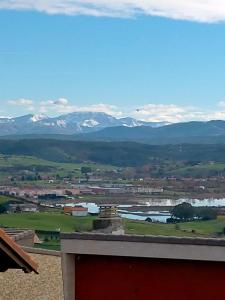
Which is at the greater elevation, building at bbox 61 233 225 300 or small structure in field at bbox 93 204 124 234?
small structure in field at bbox 93 204 124 234

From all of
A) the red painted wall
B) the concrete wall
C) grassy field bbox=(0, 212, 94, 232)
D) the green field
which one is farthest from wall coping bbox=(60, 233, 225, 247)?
grassy field bbox=(0, 212, 94, 232)

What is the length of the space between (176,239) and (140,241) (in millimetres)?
543

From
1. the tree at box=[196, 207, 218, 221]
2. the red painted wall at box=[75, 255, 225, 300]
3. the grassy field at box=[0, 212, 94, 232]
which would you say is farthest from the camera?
the tree at box=[196, 207, 218, 221]

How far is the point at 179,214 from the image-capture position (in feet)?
353

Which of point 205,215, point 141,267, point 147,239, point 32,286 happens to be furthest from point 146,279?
point 205,215

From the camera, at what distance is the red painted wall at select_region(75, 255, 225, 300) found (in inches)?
457

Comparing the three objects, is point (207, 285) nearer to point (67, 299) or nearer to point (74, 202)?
point (67, 299)

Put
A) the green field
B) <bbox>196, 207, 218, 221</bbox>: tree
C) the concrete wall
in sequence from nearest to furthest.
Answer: the concrete wall, the green field, <bbox>196, 207, 218, 221</bbox>: tree

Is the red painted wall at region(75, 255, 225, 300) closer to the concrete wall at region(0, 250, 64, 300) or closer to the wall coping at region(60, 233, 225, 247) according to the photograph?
the wall coping at region(60, 233, 225, 247)

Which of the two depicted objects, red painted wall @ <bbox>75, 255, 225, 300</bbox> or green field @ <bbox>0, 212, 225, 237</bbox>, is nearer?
red painted wall @ <bbox>75, 255, 225, 300</bbox>

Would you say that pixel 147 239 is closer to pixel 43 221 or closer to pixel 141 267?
pixel 141 267

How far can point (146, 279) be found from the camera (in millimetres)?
12062

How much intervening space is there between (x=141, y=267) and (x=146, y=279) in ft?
0.60

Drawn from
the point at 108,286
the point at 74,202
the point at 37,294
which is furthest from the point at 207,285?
the point at 74,202
